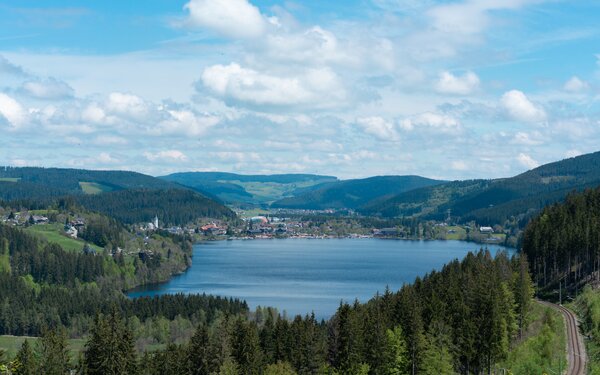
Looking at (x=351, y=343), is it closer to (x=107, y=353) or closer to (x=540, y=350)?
(x=540, y=350)

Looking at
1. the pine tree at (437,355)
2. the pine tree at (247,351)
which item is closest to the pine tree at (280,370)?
the pine tree at (247,351)

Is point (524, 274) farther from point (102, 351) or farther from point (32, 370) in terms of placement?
point (32, 370)

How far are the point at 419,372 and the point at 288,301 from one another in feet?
302

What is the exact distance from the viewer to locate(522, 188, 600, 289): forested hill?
108188 mm

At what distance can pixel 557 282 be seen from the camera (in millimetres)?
112312

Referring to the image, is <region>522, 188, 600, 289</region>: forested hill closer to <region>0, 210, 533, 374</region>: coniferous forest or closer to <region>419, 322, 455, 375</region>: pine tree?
<region>0, 210, 533, 374</region>: coniferous forest

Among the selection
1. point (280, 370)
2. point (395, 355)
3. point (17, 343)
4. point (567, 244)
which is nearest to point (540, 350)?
point (395, 355)

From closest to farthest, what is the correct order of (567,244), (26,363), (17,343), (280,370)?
(280,370), (26,363), (567,244), (17,343)

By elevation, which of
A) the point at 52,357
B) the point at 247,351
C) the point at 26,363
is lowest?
the point at 52,357

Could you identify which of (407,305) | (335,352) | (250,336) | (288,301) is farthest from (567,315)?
(288,301)

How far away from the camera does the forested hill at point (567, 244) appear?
355ft

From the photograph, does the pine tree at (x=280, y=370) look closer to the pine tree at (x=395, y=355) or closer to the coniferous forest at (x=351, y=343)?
the coniferous forest at (x=351, y=343)

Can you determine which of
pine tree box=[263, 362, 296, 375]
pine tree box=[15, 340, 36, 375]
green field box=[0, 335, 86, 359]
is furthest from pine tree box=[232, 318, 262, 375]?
green field box=[0, 335, 86, 359]

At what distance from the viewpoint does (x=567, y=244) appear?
110 meters
